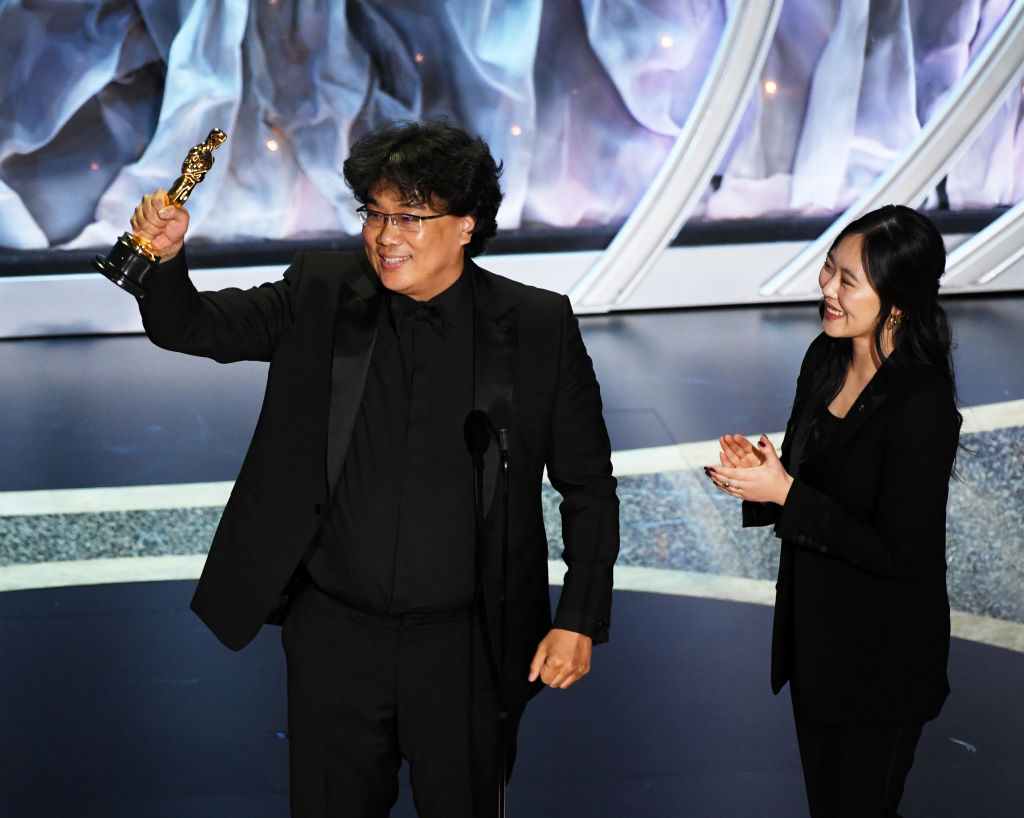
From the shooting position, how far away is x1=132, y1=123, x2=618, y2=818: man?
89.0 inches

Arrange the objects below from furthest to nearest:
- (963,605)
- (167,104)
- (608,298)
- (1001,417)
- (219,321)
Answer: (608,298), (167,104), (1001,417), (963,605), (219,321)

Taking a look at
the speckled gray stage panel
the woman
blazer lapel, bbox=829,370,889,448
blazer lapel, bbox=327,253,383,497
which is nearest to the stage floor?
the speckled gray stage panel

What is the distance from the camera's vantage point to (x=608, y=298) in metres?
8.78

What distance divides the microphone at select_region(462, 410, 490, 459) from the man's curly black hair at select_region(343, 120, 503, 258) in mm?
389

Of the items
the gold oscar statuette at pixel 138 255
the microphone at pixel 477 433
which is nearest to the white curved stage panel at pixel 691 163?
the microphone at pixel 477 433

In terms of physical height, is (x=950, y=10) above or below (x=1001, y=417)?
above

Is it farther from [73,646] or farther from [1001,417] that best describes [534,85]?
[73,646]

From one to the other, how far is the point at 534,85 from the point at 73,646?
223 inches

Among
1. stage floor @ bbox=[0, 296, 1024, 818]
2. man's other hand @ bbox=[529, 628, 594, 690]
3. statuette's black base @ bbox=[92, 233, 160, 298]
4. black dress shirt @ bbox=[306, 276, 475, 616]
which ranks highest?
statuette's black base @ bbox=[92, 233, 160, 298]

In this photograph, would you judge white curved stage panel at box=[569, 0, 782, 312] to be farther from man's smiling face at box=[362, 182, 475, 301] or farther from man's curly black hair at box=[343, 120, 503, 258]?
man's smiling face at box=[362, 182, 475, 301]

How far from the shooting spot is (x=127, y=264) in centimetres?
208

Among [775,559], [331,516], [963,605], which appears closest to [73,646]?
[331,516]

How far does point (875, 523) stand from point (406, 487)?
0.92m

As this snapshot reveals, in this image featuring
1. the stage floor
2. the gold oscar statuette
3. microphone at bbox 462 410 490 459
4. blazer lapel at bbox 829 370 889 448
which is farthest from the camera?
the stage floor
